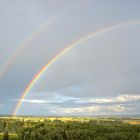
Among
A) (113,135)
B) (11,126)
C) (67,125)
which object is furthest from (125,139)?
(11,126)

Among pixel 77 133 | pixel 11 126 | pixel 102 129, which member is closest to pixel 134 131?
pixel 102 129

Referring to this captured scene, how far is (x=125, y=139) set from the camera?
6381cm

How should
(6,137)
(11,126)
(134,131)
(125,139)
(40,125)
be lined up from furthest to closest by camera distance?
(11,126)
(40,125)
(6,137)
(134,131)
(125,139)

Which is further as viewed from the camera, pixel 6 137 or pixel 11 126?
pixel 11 126

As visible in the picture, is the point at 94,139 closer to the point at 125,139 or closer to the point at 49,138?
the point at 125,139

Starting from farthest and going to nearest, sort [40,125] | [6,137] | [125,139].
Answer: [40,125]
[6,137]
[125,139]

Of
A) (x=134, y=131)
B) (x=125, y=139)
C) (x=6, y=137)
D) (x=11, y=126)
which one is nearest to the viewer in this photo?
(x=125, y=139)

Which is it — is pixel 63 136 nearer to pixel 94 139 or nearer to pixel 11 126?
pixel 94 139

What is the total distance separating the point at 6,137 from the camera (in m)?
83.9

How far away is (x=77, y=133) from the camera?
74688 mm

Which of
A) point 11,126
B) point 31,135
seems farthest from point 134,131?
point 11,126

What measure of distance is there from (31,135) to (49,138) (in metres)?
6.65

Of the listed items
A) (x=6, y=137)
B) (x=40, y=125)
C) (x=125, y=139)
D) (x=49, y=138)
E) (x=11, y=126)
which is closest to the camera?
(x=125, y=139)

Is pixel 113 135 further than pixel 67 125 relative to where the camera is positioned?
No
